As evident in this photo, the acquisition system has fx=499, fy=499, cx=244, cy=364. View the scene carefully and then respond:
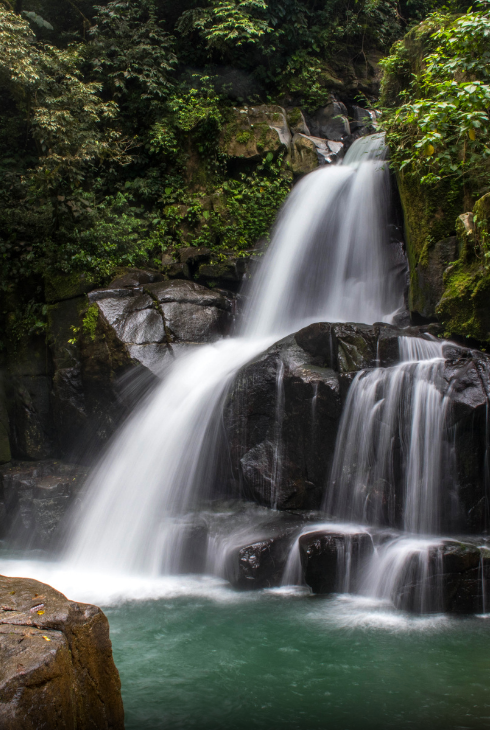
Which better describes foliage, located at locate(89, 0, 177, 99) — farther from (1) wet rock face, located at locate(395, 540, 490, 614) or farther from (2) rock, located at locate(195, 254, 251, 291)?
(1) wet rock face, located at locate(395, 540, 490, 614)

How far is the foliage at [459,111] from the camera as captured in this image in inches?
227

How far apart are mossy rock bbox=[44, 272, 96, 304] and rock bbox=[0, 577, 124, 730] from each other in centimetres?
711

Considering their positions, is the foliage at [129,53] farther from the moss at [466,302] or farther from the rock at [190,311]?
the moss at [466,302]

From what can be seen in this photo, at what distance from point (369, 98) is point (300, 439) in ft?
47.8

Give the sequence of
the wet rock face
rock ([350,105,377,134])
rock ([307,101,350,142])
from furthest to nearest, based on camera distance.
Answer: rock ([307,101,350,142]) → rock ([350,105,377,134]) → the wet rock face

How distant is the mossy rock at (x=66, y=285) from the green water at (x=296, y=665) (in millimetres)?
6114

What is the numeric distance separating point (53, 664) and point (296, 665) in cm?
239

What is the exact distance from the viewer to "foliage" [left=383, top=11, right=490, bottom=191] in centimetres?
578

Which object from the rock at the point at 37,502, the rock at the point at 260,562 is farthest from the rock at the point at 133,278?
the rock at the point at 260,562

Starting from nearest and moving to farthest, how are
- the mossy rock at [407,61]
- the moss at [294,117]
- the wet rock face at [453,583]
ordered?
the wet rock face at [453,583]
the mossy rock at [407,61]
the moss at [294,117]

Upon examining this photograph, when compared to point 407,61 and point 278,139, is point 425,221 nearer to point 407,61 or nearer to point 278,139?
point 407,61

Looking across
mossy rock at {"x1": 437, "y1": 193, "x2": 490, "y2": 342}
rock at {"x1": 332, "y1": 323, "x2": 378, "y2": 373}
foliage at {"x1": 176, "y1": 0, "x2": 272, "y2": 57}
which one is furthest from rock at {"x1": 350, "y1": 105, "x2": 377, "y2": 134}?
rock at {"x1": 332, "y1": 323, "x2": 378, "y2": 373}

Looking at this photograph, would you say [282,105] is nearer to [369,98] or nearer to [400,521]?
[369,98]

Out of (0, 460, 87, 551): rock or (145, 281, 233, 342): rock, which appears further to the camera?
(145, 281, 233, 342): rock
